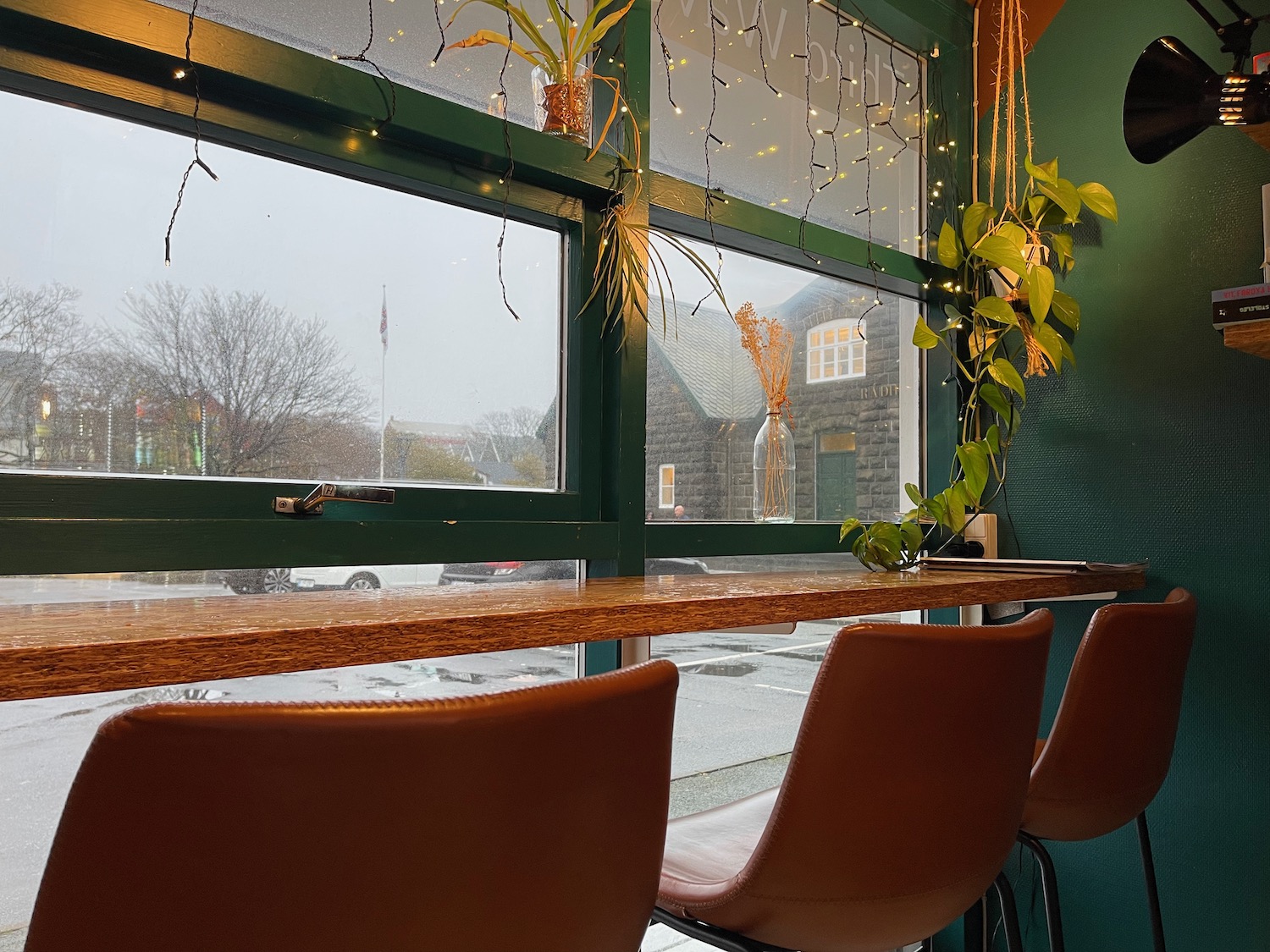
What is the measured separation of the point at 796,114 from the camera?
8.46ft

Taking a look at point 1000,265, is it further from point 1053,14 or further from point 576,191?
point 576,191

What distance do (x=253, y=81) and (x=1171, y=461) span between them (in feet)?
7.24

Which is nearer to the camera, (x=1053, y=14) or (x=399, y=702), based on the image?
(x=399, y=702)

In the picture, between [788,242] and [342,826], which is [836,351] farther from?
[342,826]

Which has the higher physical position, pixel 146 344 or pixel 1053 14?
pixel 1053 14

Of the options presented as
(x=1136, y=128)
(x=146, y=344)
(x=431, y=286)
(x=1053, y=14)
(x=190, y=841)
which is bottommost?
(x=190, y=841)

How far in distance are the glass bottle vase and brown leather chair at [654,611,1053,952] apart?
3.74 ft

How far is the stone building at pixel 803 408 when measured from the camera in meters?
2.23

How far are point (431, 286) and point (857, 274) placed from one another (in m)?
1.30

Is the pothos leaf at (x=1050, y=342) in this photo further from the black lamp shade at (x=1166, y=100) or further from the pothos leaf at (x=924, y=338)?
the black lamp shade at (x=1166, y=100)

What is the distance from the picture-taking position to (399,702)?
26.3 inches

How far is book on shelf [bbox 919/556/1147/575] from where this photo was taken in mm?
2180

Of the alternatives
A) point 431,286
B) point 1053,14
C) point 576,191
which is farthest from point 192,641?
point 1053,14

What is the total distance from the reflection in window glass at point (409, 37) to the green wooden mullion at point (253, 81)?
7cm
